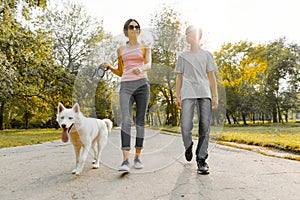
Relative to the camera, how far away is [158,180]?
10.1ft

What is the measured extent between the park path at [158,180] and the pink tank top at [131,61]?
592 mm

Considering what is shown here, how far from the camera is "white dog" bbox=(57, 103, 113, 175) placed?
309cm

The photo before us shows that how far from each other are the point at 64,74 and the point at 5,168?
10.8 meters

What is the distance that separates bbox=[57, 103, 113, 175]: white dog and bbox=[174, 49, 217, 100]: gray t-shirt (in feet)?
3.01

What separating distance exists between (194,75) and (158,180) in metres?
1.20

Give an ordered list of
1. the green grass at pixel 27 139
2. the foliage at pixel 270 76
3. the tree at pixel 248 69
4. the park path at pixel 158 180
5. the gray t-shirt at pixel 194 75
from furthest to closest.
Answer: the foliage at pixel 270 76, the tree at pixel 248 69, the green grass at pixel 27 139, the gray t-shirt at pixel 194 75, the park path at pixel 158 180

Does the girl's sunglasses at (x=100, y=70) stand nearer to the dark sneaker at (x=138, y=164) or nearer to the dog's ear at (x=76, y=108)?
the dog's ear at (x=76, y=108)

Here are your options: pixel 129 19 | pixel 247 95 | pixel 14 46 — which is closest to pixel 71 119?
pixel 129 19

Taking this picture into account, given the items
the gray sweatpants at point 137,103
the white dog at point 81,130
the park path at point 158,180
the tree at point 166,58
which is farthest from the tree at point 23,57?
the tree at point 166,58

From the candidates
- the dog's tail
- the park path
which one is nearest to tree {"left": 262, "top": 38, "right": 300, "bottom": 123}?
the park path

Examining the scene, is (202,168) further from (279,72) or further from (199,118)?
(279,72)

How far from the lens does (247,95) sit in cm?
2162

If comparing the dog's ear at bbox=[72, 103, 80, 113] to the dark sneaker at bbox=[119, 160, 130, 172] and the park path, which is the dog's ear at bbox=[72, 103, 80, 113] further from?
the dark sneaker at bbox=[119, 160, 130, 172]

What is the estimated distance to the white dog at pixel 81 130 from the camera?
3090mm
